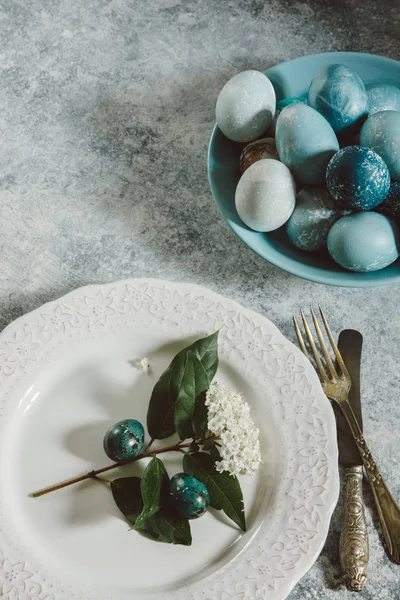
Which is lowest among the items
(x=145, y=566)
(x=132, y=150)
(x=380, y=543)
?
(x=380, y=543)

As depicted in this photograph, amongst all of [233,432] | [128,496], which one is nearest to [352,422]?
[233,432]

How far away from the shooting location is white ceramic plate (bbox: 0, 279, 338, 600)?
0.66 metres

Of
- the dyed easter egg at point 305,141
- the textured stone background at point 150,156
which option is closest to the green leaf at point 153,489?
the textured stone background at point 150,156

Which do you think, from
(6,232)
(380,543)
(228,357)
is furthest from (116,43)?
(380,543)

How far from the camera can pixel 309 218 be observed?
2.65ft

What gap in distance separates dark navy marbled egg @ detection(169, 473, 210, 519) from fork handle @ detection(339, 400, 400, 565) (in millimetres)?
194

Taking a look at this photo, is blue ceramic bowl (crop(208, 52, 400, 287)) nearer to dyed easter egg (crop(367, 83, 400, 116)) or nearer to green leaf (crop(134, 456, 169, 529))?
dyed easter egg (crop(367, 83, 400, 116))

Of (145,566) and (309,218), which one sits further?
(309,218)

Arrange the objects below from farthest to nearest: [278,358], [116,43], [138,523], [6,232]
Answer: [116,43] < [6,232] < [278,358] < [138,523]

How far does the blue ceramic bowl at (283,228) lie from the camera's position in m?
0.80

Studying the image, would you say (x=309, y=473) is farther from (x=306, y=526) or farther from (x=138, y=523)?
(x=138, y=523)

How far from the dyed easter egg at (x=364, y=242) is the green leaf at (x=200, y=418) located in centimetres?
24

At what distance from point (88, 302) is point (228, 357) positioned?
0.60 ft

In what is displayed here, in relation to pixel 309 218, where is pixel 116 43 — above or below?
above
